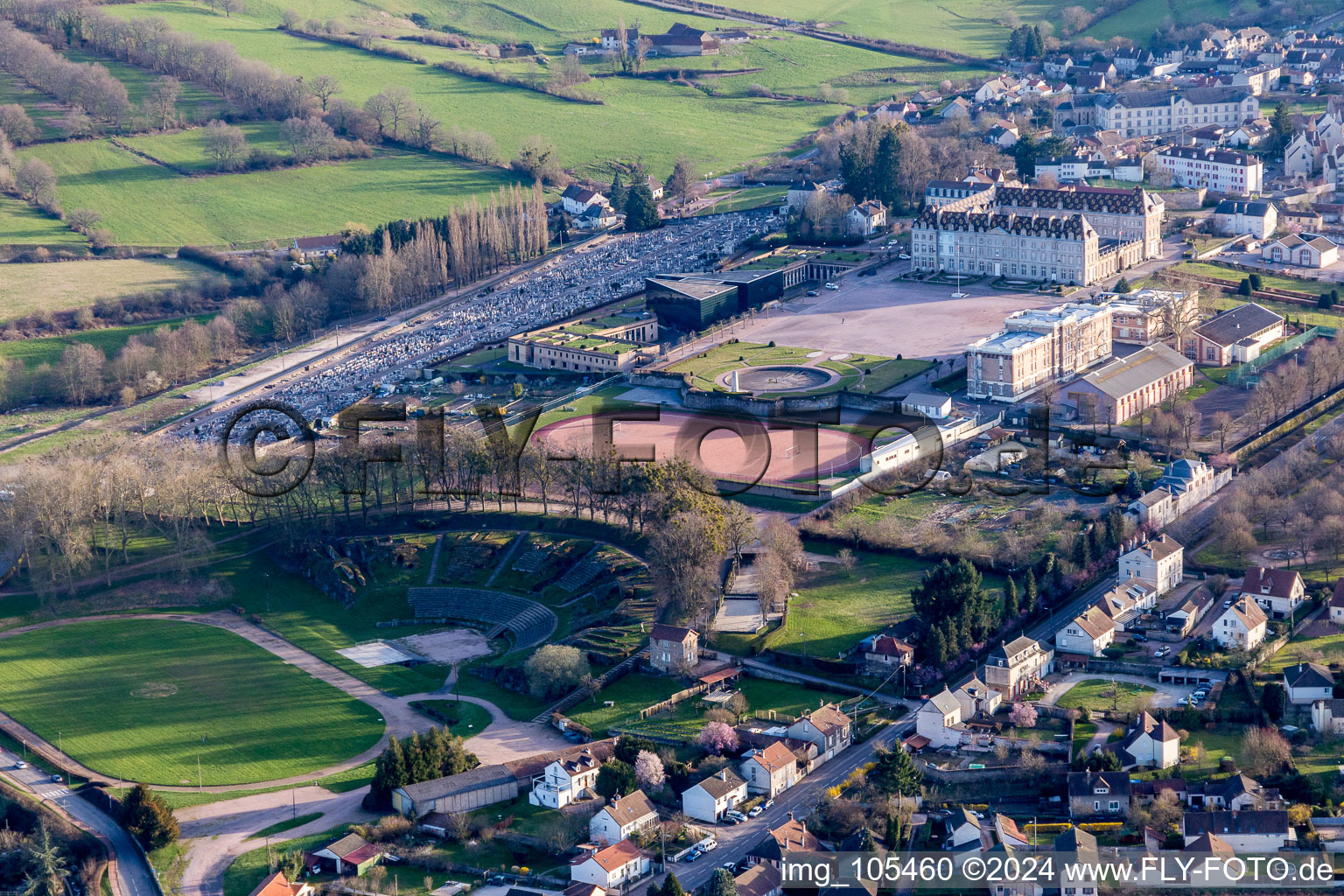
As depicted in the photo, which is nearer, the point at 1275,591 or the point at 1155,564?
the point at 1275,591

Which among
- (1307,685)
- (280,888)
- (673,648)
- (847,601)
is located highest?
(847,601)

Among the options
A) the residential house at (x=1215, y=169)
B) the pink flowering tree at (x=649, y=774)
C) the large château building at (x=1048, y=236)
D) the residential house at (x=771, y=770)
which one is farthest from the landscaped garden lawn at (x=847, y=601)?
the residential house at (x=1215, y=169)

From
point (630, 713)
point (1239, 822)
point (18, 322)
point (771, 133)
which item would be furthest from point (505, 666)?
point (771, 133)

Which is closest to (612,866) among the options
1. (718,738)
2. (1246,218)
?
(718,738)

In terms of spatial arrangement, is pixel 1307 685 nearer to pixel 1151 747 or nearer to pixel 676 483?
pixel 1151 747

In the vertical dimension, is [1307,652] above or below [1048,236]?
below

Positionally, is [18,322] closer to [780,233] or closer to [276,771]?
[780,233]

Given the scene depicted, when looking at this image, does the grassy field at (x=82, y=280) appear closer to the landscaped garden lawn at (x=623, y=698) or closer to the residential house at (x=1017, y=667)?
the landscaped garden lawn at (x=623, y=698)
